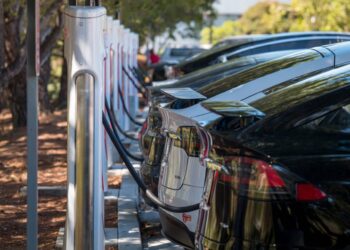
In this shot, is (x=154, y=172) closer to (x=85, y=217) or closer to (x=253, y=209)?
(x=85, y=217)

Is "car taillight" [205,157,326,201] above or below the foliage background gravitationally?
above

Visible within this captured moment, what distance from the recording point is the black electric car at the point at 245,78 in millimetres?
5680

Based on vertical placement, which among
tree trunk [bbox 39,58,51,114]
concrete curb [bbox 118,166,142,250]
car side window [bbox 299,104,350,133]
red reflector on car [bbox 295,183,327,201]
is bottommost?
tree trunk [bbox 39,58,51,114]

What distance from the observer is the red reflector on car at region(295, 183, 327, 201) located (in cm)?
409

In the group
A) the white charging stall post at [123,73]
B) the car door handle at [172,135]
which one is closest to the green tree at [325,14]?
the white charging stall post at [123,73]

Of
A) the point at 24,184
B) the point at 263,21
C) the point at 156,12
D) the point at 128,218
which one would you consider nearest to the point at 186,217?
the point at 128,218

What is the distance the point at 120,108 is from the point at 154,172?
6.47 m

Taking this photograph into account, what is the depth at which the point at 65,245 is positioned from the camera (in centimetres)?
547

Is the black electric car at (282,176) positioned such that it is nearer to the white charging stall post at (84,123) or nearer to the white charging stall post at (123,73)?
the white charging stall post at (84,123)

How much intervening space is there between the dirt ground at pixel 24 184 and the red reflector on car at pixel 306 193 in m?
3.39

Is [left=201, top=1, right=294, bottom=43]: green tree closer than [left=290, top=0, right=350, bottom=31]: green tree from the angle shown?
No

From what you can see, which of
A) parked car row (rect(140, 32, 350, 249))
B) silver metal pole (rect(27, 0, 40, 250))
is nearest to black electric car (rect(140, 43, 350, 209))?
parked car row (rect(140, 32, 350, 249))

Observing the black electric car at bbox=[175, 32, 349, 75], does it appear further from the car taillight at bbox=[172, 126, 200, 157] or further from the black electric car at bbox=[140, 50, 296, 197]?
the car taillight at bbox=[172, 126, 200, 157]

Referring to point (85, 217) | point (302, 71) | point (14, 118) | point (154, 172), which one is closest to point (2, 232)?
point (154, 172)
